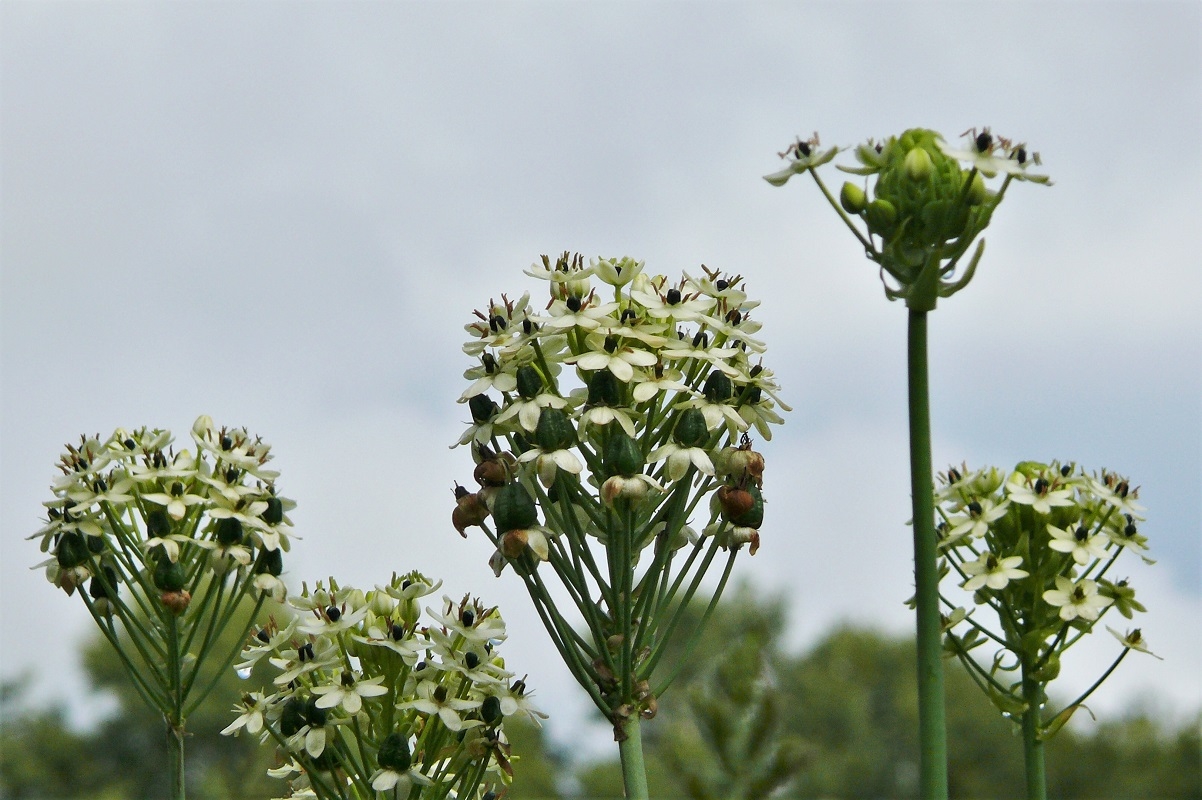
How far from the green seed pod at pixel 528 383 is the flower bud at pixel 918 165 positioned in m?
1.34

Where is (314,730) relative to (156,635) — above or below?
below

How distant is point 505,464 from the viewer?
422 centimetres

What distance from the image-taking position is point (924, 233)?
3.49 meters

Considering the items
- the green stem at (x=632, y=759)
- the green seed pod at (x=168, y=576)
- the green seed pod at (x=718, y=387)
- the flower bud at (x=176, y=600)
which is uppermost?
the green seed pod at (x=718, y=387)

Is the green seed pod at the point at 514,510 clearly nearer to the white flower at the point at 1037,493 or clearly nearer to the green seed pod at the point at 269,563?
the green seed pod at the point at 269,563

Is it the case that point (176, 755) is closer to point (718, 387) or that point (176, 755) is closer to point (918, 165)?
point (718, 387)

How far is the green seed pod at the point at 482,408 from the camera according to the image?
422 centimetres

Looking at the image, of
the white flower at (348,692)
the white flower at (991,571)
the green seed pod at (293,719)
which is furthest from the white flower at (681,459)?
the green seed pod at (293,719)

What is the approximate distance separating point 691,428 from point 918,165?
110 cm

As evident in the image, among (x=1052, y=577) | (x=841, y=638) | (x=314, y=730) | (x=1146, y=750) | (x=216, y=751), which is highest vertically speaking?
(x=841, y=638)

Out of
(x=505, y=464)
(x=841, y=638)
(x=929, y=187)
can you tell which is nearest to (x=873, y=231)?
(x=929, y=187)

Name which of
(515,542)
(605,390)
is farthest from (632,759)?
(605,390)

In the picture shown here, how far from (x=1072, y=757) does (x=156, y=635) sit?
2990 inches

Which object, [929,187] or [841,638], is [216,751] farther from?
[929,187]
